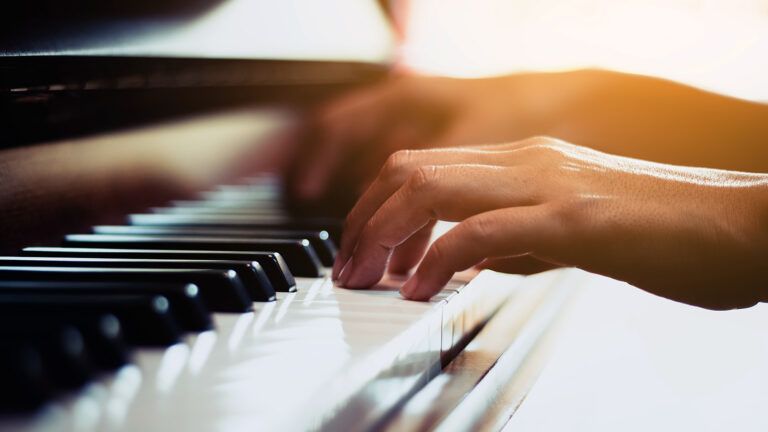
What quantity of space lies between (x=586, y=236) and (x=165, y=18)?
521mm

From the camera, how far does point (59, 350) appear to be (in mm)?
394

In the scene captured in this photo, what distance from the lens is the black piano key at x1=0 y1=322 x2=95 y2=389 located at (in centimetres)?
39

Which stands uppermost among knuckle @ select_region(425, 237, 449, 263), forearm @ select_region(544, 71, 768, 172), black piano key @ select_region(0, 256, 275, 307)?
black piano key @ select_region(0, 256, 275, 307)

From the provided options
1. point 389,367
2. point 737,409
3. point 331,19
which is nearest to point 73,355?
point 389,367

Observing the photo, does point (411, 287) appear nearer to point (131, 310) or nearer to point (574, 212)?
point (574, 212)

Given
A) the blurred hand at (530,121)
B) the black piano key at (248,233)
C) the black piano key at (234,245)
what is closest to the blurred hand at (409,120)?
the blurred hand at (530,121)

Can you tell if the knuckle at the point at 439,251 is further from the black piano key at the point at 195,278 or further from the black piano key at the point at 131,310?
the black piano key at the point at 131,310

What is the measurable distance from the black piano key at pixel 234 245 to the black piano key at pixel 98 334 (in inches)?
13.8

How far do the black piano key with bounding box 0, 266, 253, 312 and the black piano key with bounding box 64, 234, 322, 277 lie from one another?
0.18m

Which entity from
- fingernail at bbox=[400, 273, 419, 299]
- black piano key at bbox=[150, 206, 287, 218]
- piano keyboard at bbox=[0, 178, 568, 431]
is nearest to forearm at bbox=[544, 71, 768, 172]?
black piano key at bbox=[150, 206, 287, 218]

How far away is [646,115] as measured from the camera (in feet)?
6.45

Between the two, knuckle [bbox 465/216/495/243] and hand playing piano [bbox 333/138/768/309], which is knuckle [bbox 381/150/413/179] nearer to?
hand playing piano [bbox 333/138/768/309]

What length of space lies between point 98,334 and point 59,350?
34 mm

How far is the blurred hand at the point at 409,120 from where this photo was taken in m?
1.51
